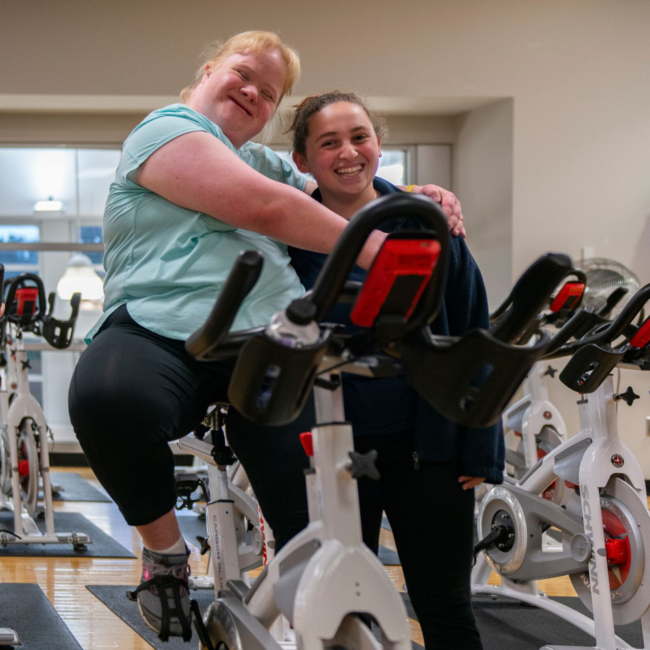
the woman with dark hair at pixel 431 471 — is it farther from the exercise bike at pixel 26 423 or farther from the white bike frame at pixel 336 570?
the exercise bike at pixel 26 423

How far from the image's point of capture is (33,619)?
2.91 metres

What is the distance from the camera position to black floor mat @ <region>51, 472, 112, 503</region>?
17.5 ft

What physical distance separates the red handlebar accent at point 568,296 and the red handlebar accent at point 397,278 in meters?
1.93

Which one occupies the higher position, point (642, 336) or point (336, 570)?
point (642, 336)

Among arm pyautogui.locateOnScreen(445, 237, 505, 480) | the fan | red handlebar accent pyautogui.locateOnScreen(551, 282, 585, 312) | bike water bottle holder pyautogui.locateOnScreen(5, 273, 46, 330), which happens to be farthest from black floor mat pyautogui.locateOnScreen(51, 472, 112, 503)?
arm pyautogui.locateOnScreen(445, 237, 505, 480)

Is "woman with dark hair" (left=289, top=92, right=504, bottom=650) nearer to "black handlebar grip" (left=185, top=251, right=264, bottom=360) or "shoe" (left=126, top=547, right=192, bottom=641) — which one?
"shoe" (left=126, top=547, right=192, bottom=641)

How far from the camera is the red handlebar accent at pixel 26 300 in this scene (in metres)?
4.04

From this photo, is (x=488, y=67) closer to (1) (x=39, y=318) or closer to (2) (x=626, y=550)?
(1) (x=39, y=318)

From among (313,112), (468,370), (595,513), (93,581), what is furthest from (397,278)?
(93,581)

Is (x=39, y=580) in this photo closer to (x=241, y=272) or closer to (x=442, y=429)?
(x=442, y=429)

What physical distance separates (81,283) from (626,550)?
4.80 metres

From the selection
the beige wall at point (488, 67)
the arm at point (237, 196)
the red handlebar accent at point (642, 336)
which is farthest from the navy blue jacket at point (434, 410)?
the beige wall at point (488, 67)

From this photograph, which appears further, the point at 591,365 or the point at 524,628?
the point at 524,628

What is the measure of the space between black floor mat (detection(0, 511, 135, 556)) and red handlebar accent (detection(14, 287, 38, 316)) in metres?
1.20
